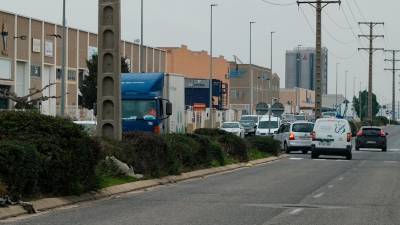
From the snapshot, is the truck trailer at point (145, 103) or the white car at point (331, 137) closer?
the truck trailer at point (145, 103)

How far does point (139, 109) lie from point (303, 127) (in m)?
14.5

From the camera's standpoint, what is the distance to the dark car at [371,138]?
52125 mm

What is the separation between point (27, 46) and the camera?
66.4 meters

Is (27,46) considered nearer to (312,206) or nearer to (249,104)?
(312,206)

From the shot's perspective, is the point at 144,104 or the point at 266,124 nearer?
the point at 144,104

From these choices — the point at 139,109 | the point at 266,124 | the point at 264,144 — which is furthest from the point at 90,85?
the point at 139,109

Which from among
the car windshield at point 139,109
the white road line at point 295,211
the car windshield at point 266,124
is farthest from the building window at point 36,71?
the white road line at point 295,211

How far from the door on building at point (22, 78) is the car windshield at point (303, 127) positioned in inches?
1169

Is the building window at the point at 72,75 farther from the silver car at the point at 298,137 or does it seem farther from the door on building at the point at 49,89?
the silver car at the point at 298,137

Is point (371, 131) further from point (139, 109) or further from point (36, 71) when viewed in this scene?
point (36, 71)

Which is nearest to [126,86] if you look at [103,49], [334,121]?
[103,49]

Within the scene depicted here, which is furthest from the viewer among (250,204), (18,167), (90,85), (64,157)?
(90,85)

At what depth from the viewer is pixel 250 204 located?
1672cm

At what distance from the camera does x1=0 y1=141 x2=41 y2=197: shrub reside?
14.8 meters
